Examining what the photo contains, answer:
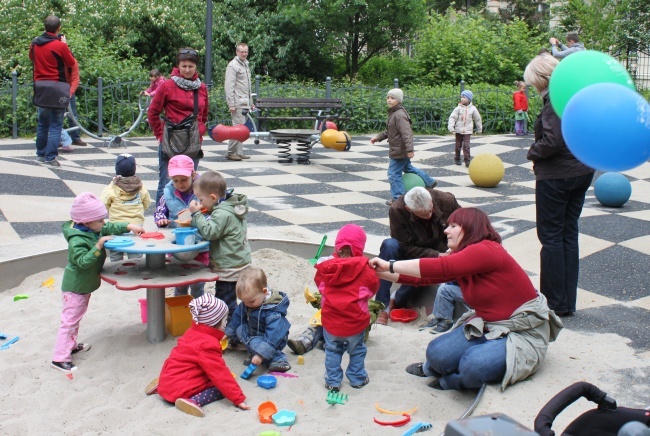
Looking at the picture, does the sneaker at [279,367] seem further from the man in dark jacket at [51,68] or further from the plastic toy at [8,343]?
A: the man in dark jacket at [51,68]

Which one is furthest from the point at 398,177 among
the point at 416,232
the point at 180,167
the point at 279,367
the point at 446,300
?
the point at 279,367

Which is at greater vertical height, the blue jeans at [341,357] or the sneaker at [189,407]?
the blue jeans at [341,357]

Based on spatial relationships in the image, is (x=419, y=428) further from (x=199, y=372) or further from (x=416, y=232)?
(x=416, y=232)

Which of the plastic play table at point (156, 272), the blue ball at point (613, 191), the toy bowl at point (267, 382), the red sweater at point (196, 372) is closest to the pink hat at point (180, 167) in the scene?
the plastic play table at point (156, 272)

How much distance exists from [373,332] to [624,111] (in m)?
2.79

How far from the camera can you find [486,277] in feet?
15.5

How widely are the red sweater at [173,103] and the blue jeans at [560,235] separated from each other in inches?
149

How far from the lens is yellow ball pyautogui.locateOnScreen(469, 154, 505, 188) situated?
11969 millimetres

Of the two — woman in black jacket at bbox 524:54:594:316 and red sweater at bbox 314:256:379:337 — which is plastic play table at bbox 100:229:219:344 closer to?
red sweater at bbox 314:256:379:337

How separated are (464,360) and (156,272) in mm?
2095

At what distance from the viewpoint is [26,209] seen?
892 centimetres

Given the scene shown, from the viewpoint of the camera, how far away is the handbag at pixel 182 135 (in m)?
8.22

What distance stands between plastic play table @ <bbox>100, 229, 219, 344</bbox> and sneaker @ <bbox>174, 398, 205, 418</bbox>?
2.70ft

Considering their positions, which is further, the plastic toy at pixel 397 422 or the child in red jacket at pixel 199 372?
the child in red jacket at pixel 199 372
